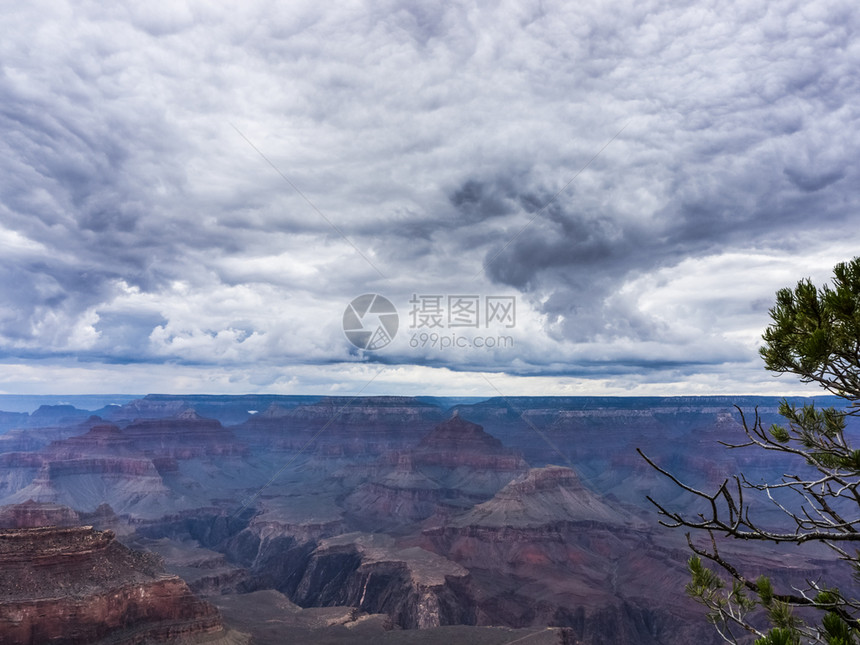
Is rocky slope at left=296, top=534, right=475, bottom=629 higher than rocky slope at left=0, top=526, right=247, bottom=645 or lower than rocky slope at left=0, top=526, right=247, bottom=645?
lower

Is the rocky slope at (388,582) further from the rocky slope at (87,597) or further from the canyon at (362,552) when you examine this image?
the rocky slope at (87,597)

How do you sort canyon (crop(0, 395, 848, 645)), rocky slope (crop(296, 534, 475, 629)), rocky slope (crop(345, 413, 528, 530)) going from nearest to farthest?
1. canyon (crop(0, 395, 848, 645))
2. rocky slope (crop(296, 534, 475, 629))
3. rocky slope (crop(345, 413, 528, 530))

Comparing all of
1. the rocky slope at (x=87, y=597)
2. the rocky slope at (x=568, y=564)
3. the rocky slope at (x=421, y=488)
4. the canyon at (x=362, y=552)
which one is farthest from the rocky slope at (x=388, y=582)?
the rocky slope at (x=87, y=597)

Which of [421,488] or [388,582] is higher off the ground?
[421,488]

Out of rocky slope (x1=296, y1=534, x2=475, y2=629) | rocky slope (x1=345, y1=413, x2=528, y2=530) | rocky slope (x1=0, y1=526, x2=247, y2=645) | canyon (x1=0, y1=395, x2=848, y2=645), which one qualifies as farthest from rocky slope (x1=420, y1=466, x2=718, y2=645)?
rocky slope (x1=0, y1=526, x2=247, y2=645)

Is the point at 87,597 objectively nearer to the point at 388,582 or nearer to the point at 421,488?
the point at 388,582

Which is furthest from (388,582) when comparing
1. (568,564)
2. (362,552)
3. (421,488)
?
(421,488)

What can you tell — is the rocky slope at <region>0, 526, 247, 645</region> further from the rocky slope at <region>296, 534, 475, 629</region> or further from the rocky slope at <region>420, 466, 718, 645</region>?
the rocky slope at <region>420, 466, 718, 645</region>

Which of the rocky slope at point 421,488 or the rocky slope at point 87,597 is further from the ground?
the rocky slope at point 87,597

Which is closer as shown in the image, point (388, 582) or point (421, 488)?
point (388, 582)

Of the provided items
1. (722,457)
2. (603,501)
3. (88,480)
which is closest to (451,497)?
(603,501)

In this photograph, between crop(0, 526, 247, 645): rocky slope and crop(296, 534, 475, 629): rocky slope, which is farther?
crop(296, 534, 475, 629): rocky slope

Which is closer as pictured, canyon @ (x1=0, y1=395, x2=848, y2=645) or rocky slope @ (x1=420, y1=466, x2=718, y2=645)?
canyon @ (x1=0, y1=395, x2=848, y2=645)

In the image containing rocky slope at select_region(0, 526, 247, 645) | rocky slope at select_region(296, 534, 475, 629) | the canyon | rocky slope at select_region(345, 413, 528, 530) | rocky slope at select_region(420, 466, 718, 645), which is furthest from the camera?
rocky slope at select_region(345, 413, 528, 530)
